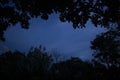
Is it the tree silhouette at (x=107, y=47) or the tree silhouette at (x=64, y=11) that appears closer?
the tree silhouette at (x=64, y=11)

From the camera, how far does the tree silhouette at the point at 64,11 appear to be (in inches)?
351

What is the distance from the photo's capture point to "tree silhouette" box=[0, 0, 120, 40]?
8922 millimetres

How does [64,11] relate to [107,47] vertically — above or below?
below

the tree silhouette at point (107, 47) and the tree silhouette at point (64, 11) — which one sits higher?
the tree silhouette at point (107, 47)

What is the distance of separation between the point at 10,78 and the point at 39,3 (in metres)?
25.6

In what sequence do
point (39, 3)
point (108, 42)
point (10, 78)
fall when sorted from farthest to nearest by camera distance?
point (108, 42), point (10, 78), point (39, 3)

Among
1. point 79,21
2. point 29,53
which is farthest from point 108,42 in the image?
point 79,21

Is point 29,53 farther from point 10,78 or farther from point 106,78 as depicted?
point 106,78

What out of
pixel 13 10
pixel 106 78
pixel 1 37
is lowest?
pixel 1 37

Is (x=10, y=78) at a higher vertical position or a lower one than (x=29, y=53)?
lower

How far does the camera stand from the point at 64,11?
9.36m

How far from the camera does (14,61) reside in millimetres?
72875

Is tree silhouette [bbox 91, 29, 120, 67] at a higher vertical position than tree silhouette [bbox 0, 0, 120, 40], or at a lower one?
higher

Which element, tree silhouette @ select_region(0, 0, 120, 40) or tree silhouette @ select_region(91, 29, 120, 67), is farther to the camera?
tree silhouette @ select_region(91, 29, 120, 67)
